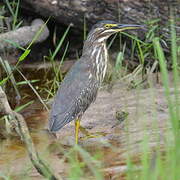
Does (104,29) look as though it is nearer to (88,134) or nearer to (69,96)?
(69,96)

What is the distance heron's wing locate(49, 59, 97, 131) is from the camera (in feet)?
18.7

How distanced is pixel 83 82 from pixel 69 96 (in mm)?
239

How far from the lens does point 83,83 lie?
6074 mm

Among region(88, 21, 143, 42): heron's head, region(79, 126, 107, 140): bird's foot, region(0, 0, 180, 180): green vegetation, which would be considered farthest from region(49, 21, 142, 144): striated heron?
region(0, 0, 180, 180): green vegetation

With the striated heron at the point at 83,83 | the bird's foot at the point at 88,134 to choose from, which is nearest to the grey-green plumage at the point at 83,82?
the striated heron at the point at 83,83

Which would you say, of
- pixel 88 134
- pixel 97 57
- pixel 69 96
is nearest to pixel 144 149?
pixel 69 96

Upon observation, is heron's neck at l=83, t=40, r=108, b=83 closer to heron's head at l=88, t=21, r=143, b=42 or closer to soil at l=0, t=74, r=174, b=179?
heron's head at l=88, t=21, r=143, b=42

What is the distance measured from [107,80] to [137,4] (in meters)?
1.14

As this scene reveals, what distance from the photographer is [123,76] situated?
7.49 meters

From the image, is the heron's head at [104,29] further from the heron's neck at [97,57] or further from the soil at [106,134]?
the soil at [106,134]

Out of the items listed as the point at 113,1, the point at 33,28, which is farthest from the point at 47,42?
the point at 113,1

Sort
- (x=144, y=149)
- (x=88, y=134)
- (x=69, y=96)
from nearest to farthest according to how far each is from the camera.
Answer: (x=144, y=149)
(x=69, y=96)
(x=88, y=134)

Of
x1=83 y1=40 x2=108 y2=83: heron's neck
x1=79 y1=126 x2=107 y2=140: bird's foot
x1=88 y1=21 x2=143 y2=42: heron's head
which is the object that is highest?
x1=88 y1=21 x2=143 y2=42: heron's head

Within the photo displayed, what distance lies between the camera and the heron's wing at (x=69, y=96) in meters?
5.70
